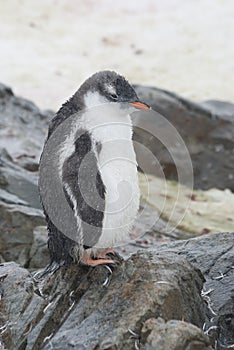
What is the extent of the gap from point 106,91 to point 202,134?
628 cm

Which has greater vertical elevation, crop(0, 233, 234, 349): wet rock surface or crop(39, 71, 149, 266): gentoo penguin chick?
crop(39, 71, 149, 266): gentoo penguin chick

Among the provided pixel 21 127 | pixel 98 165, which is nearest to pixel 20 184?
pixel 21 127

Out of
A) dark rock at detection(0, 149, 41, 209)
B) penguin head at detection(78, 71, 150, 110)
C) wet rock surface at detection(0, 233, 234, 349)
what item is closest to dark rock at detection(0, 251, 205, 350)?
wet rock surface at detection(0, 233, 234, 349)

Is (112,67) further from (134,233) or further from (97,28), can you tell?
(134,233)

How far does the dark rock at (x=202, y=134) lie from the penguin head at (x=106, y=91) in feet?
19.5

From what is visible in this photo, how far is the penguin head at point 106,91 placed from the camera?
4.33m

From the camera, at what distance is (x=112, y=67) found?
15.8 meters

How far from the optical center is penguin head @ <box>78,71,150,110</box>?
4.33 m

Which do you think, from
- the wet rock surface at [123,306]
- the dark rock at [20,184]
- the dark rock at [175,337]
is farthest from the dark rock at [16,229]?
the dark rock at [175,337]

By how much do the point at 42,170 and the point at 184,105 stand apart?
20.7ft

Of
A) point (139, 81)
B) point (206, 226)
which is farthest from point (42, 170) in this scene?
point (139, 81)

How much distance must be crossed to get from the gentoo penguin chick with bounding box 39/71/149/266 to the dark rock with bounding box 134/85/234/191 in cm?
594

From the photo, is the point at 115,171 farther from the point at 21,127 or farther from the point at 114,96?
the point at 21,127

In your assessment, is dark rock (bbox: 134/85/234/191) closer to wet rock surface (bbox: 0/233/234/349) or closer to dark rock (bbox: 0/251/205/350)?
wet rock surface (bbox: 0/233/234/349)
